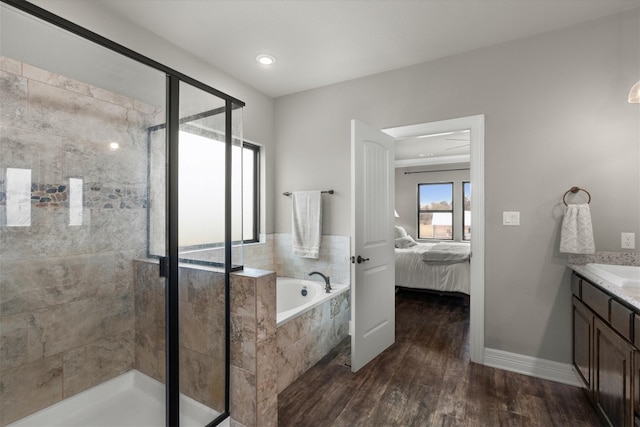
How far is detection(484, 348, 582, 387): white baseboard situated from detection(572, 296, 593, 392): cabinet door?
0.15 metres

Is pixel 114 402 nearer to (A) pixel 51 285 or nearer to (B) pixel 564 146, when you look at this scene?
(A) pixel 51 285

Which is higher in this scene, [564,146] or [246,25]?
[246,25]

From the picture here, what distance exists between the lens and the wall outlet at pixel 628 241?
6.89 ft

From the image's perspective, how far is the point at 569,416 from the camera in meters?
1.88

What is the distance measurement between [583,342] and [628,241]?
0.79 meters

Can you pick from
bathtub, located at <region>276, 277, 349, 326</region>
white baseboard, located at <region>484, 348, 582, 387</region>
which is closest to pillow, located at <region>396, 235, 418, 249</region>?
bathtub, located at <region>276, 277, 349, 326</region>

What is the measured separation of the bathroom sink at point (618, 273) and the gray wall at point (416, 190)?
522 cm

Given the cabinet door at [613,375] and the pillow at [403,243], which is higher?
the pillow at [403,243]

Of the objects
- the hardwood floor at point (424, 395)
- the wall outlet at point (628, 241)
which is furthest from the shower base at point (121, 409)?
the wall outlet at point (628, 241)

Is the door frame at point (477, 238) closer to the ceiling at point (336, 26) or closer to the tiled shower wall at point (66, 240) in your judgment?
the ceiling at point (336, 26)

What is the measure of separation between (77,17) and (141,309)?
Result: 1.90 meters

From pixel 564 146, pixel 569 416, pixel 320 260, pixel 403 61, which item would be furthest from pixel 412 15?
pixel 569 416

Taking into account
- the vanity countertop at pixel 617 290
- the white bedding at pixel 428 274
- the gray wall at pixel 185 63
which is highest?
the gray wall at pixel 185 63

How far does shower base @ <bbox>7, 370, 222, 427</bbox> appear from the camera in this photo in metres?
1.60
